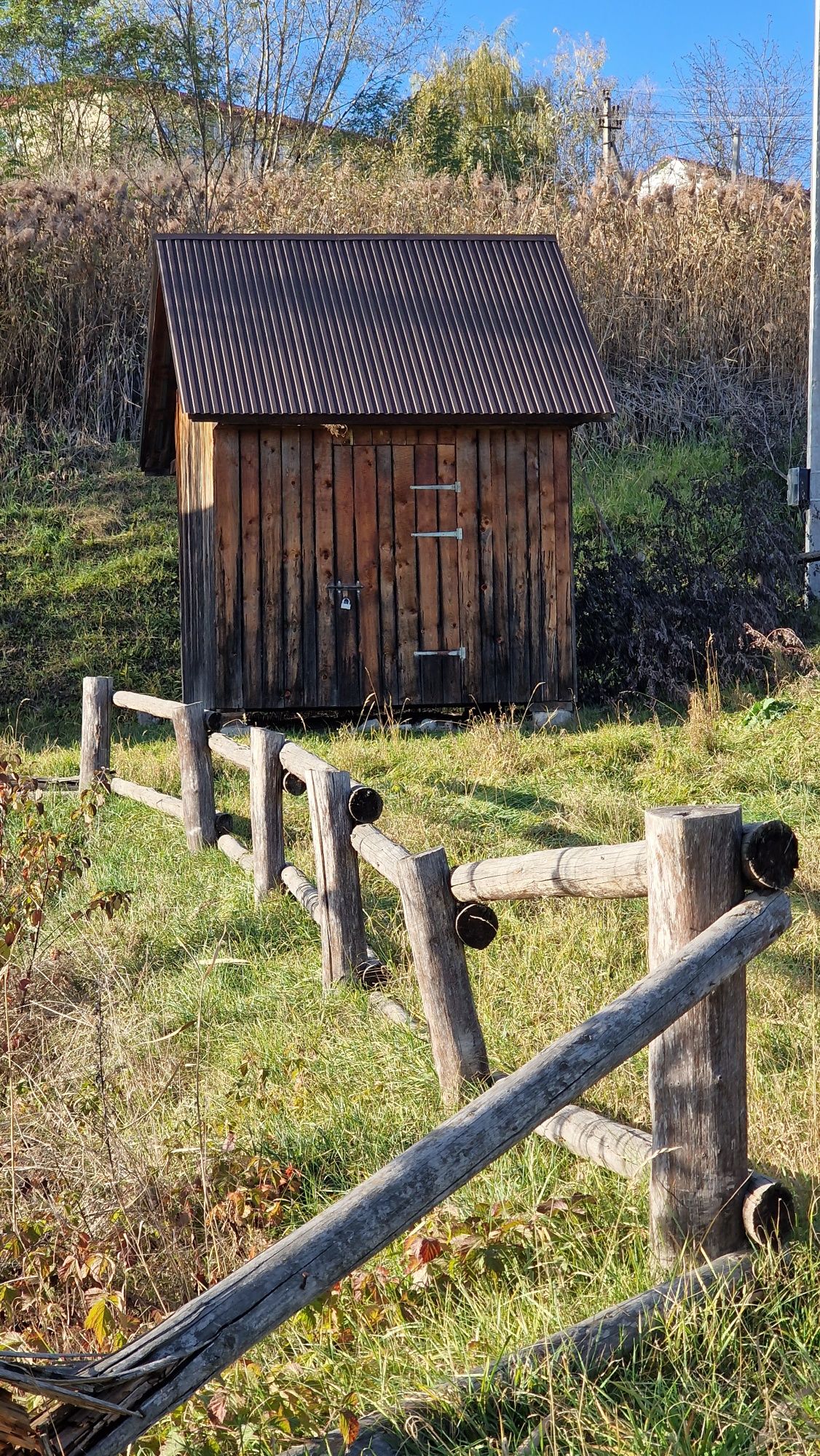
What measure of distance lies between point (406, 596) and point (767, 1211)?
9784mm

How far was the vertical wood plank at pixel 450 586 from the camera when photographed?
12.6 m

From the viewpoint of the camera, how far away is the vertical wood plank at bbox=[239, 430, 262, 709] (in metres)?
12.2

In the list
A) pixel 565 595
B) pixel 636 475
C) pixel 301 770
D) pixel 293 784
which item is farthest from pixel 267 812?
pixel 636 475

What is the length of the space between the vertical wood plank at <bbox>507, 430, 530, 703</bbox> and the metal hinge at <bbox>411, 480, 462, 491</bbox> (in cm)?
49

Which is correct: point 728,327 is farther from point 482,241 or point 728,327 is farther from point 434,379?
point 434,379

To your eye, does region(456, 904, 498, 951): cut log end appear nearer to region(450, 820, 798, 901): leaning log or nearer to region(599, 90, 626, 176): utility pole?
region(450, 820, 798, 901): leaning log

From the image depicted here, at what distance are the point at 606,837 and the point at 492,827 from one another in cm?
68

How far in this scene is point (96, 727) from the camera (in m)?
10.3

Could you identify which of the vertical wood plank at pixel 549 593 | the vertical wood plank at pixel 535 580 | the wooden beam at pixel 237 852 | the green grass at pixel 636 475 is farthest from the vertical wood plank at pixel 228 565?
the green grass at pixel 636 475

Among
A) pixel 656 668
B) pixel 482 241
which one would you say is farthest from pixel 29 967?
pixel 482 241

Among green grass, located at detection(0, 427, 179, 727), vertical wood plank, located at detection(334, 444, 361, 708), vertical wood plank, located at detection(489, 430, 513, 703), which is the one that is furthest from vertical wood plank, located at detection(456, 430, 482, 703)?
green grass, located at detection(0, 427, 179, 727)

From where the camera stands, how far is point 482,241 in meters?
13.3

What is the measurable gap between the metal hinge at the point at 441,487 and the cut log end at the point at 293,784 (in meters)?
5.82

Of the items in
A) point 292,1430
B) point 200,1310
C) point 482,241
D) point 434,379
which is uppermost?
point 482,241
